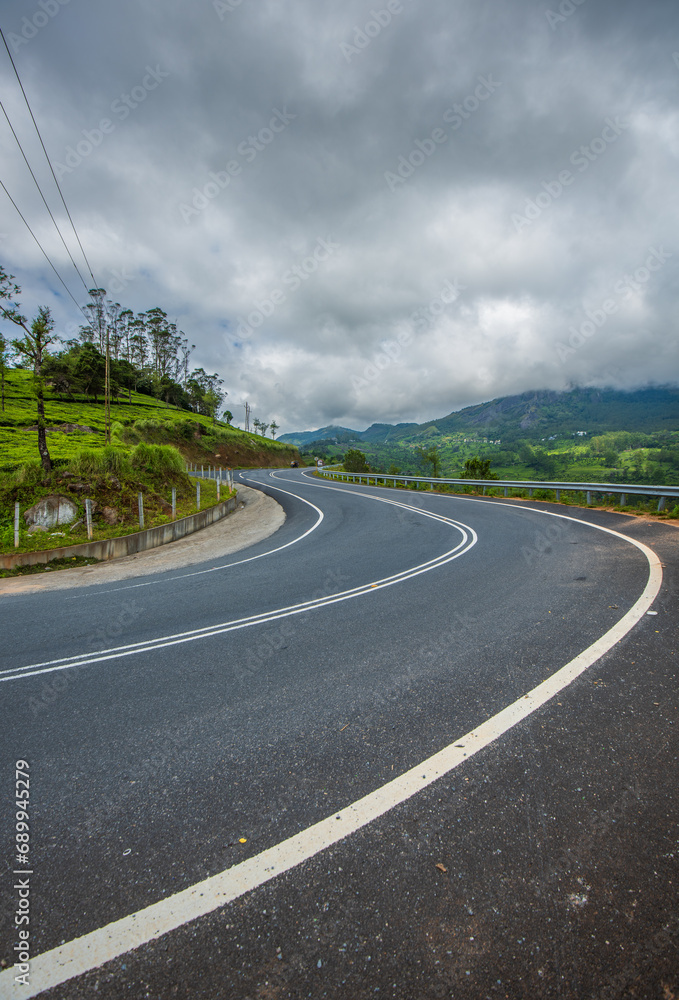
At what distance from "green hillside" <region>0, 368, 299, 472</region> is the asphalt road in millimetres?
15603

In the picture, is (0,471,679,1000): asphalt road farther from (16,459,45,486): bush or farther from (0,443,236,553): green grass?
(16,459,45,486): bush

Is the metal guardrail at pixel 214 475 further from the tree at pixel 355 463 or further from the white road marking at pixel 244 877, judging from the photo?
the white road marking at pixel 244 877

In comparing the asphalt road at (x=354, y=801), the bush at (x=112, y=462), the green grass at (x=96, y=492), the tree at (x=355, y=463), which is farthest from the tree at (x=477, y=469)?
the asphalt road at (x=354, y=801)

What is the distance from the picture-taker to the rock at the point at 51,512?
13.2 m

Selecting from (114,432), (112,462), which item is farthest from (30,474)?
(114,432)

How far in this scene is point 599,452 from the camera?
171 m

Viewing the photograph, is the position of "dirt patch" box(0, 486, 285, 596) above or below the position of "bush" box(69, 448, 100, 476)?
below

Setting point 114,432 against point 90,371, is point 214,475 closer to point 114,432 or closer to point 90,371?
point 114,432

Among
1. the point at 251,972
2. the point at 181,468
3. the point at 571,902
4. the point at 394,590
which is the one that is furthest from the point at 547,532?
the point at 181,468

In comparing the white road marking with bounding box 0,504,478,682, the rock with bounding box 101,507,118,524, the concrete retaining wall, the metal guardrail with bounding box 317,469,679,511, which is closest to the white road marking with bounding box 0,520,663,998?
the white road marking with bounding box 0,504,478,682

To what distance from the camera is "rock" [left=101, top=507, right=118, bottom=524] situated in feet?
46.3

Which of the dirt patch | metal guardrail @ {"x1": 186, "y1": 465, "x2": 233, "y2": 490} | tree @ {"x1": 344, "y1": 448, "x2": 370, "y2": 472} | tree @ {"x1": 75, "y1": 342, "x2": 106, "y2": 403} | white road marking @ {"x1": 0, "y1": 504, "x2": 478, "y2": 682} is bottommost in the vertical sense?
the dirt patch

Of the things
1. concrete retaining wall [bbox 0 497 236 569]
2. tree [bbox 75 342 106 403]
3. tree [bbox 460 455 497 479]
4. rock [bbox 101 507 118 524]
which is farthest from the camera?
tree [bbox 75 342 106 403]

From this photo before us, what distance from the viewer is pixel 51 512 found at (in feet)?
44.2
